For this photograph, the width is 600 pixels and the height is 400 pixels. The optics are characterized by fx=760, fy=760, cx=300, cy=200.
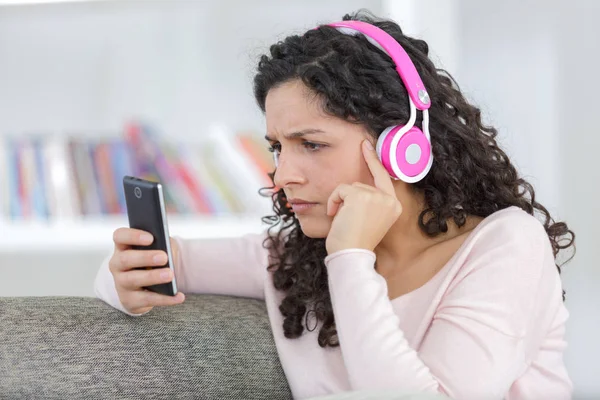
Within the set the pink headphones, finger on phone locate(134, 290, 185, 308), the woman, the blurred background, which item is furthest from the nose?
the blurred background

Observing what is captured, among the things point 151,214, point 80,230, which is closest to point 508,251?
point 151,214

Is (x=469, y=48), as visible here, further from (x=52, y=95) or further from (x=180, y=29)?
(x=52, y=95)

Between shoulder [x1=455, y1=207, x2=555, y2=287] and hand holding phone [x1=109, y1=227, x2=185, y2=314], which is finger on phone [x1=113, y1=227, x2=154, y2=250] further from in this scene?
shoulder [x1=455, y1=207, x2=555, y2=287]

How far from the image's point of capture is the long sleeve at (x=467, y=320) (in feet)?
3.28

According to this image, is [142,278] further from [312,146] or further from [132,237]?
[312,146]

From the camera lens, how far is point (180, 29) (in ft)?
8.25

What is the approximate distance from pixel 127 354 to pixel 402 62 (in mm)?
608

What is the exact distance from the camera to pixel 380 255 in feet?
4.34

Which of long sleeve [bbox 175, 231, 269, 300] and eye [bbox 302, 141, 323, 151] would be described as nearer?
eye [bbox 302, 141, 323, 151]

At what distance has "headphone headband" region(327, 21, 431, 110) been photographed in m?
1.16

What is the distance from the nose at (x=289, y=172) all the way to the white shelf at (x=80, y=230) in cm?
129

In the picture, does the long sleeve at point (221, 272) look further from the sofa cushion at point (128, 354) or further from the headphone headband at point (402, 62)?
the headphone headband at point (402, 62)

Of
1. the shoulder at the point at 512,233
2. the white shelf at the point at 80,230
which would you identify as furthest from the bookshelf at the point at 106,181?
the shoulder at the point at 512,233

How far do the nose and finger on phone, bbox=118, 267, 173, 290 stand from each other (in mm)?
222
